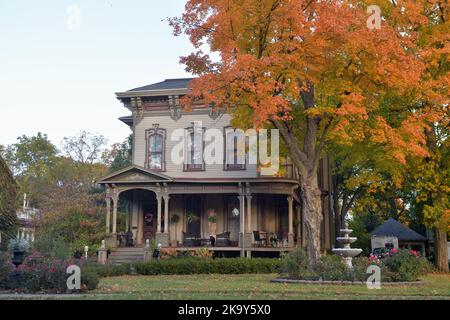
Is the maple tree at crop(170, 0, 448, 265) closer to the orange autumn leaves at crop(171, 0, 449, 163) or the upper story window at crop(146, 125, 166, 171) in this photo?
the orange autumn leaves at crop(171, 0, 449, 163)

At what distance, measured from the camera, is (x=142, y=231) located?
1196 inches

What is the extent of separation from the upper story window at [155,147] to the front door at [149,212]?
176cm

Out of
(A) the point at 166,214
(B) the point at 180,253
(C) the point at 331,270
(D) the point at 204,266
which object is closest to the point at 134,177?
(A) the point at 166,214

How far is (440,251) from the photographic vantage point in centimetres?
2488

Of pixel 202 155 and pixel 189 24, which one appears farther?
pixel 202 155

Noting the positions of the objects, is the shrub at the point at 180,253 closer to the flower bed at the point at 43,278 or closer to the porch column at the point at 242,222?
the porch column at the point at 242,222

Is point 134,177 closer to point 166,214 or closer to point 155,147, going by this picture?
point 166,214

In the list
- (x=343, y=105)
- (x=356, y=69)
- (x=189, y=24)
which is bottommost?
(x=343, y=105)

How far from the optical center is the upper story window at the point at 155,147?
99.3 ft

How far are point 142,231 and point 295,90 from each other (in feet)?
51.1

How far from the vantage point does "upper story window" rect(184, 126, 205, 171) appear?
29.8m
